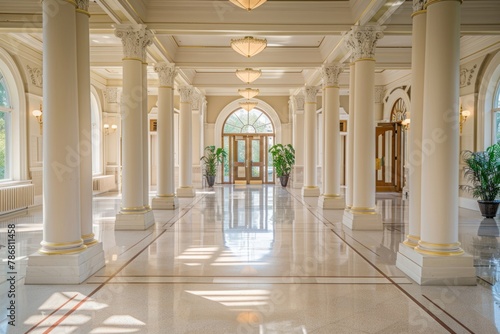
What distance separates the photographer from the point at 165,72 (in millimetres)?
11727

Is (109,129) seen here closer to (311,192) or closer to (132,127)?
(311,192)

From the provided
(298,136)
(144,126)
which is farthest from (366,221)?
(298,136)

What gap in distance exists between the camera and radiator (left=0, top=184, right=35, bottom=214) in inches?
405

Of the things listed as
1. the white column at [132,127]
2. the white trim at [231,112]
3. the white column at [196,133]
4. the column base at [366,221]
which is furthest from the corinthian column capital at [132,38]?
the white trim at [231,112]

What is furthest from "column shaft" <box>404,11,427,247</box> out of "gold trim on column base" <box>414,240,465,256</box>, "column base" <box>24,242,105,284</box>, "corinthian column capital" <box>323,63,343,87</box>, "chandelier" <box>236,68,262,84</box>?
"chandelier" <box>236,68,262,84</box>

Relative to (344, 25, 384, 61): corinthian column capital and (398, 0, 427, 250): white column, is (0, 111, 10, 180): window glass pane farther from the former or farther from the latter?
(398, 0, 427, 250): white column

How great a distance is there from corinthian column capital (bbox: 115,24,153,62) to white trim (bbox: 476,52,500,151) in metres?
8.86

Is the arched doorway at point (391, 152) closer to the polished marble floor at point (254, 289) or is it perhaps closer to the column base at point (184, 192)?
the column base at point (184, 192)

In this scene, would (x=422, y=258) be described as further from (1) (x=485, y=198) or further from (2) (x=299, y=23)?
(1) (x=485, y=198)

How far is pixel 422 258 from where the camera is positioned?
16.4ft

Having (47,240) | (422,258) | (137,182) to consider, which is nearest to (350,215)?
(422,258)

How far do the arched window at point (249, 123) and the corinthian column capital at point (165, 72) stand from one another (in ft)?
33.3

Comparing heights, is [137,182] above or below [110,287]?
above

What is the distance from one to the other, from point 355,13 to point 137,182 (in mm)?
5561
